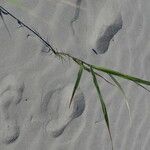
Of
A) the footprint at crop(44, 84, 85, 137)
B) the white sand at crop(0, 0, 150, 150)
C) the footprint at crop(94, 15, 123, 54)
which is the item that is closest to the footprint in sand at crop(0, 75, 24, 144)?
the white sand at crop(0, 0, 150, 150)

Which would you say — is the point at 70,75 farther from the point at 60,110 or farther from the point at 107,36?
the point at 107,36

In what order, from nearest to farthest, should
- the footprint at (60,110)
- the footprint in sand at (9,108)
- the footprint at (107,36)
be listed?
the footprint in sand at (9,108), the footprint at (60,110), the footprint at (107,36)

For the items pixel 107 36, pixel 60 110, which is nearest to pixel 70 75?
pixel 60 110

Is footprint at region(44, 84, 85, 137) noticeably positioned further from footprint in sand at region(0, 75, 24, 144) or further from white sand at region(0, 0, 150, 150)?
footprint in sand at region(0, 75, 24, 144)

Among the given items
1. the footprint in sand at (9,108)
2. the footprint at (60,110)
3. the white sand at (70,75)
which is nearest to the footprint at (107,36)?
Answer: the white sand at (70,75)

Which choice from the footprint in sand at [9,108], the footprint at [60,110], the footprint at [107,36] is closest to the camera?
the footprint in sand at [9,108]

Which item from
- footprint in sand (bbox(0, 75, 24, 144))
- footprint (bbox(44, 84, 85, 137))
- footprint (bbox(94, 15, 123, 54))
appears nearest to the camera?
footprint in sand (bbox(0, 75, 24, 144))

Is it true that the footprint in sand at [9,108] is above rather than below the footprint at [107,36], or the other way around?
below

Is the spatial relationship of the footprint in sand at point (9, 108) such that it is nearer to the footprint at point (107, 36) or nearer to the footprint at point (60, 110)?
the footprint at point (60, 110)
